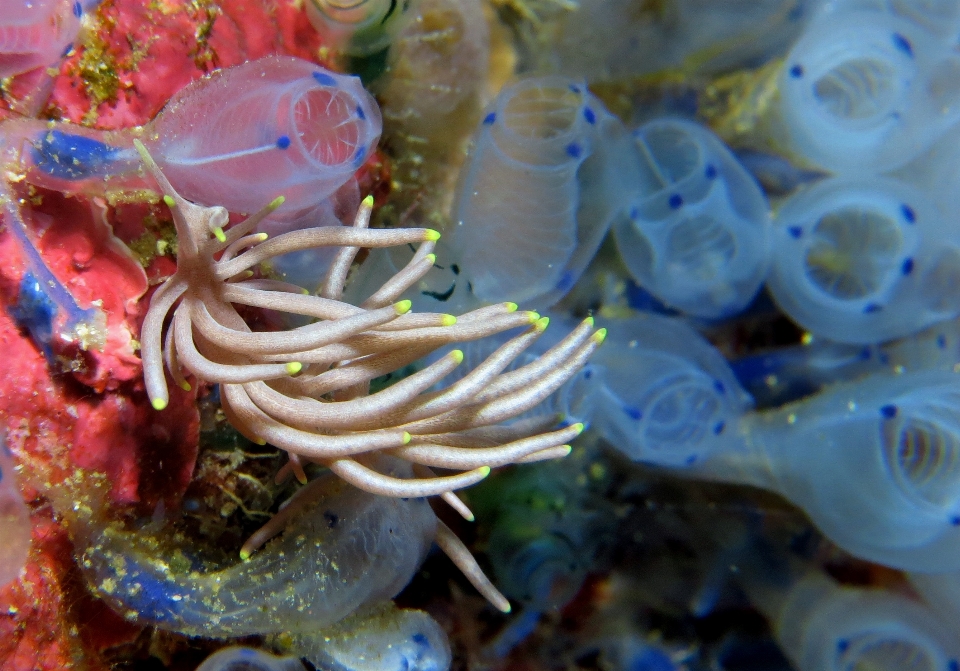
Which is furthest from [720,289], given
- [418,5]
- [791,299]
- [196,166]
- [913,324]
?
[196,166]

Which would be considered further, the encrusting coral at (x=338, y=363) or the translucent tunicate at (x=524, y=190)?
the translucent tunicate at (x=524, y=190)

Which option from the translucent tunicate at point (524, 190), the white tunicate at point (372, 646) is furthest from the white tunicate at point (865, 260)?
the white tunicate at point (372, 646)

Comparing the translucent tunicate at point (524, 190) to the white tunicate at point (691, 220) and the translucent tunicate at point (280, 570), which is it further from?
the translucent tunicate at point (280, 570)

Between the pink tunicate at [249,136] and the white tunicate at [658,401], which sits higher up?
the pink tunicate at [249,136]

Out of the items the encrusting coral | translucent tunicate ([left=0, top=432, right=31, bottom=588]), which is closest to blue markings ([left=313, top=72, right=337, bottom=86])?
the encrusting coral

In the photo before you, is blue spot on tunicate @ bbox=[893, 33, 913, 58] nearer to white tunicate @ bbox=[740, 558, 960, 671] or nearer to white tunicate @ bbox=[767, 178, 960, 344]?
white tunicate @ bbox=[767, 178, 960, 344]

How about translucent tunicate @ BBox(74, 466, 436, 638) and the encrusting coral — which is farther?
translucent tunicate @ BBox(74, 466, 436, 638)

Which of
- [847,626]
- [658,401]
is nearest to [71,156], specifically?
[658,401]

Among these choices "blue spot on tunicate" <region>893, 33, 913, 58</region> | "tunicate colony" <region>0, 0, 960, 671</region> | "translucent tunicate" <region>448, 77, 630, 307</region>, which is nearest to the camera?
"tunicate colony" <region>0, 0, 960, 671</region>
